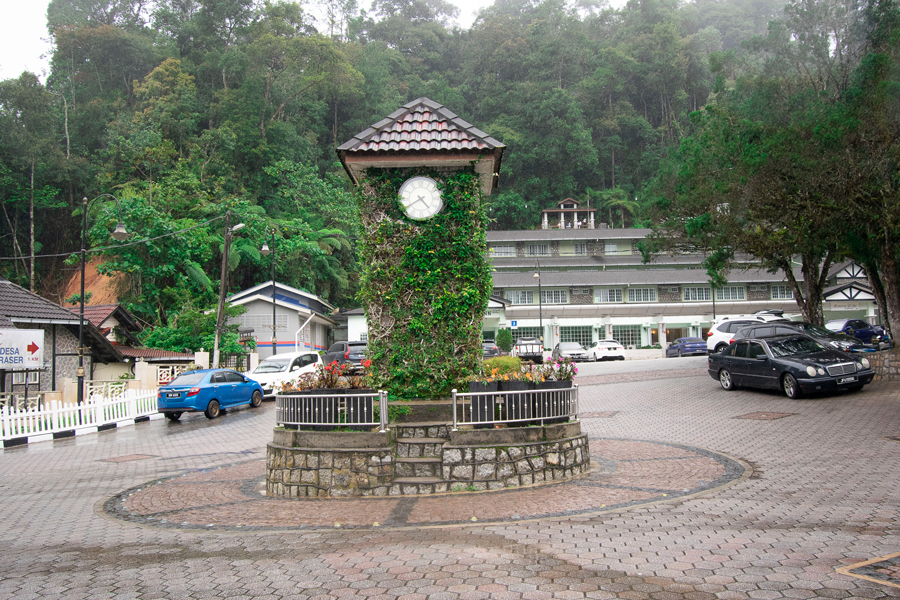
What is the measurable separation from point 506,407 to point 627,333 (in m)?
47.0

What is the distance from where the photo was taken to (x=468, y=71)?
76562 mm

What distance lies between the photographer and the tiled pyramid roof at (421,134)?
927 centimetres

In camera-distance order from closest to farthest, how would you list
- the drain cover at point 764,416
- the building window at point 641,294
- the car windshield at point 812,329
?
the drain cover at point 764,416 < the car windshield at point 812,329 < the building window at point 641,294

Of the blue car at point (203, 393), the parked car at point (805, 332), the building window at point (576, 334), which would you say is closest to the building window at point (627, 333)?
the building window at point (576, 334)

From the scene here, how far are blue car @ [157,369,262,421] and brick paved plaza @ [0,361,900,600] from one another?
772 centimetres

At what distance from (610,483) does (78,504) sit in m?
7.15

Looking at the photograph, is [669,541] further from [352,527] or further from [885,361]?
[885,361]

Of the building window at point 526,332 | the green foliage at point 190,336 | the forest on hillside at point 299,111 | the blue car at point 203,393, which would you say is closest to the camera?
the blue car at point 203,393

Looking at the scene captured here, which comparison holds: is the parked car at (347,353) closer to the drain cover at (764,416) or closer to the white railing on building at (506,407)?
the drain cover at (764,416)

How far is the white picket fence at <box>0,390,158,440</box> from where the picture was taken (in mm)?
16344

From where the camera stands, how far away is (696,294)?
182ft

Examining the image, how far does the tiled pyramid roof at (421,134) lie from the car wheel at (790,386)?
1105 centimetres

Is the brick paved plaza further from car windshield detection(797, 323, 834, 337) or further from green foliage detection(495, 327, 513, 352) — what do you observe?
green foliage detection(495, 327, 513, 352)

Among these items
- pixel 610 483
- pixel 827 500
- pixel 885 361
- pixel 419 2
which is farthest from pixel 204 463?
pixel 419 2
